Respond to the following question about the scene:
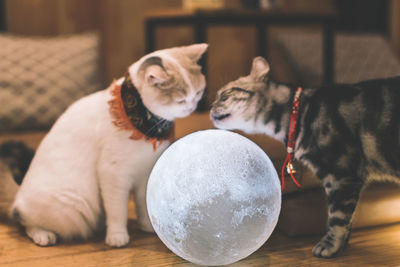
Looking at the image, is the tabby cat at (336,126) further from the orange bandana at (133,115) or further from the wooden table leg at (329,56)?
the wooden table leg at (329,56)

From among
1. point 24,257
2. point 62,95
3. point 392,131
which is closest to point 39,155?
point 24,257

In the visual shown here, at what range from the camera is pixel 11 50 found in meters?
1.95

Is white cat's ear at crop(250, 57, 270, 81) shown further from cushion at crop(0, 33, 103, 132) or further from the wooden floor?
cushion at crop(0, 33, 103, 132)

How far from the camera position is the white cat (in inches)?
48.7

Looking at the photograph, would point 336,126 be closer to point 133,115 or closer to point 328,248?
point 328,248

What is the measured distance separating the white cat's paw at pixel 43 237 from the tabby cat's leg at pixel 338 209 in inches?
30.7

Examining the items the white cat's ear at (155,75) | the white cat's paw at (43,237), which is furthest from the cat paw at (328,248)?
the white cat's paw at (43,237)

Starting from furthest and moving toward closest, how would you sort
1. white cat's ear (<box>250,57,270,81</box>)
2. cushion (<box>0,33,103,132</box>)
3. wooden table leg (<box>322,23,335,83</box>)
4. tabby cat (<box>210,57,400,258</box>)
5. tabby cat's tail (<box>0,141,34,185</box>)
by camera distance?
wooden table leg (<box>322,23,335,83</box>)
cushion (<box>0,33,103,132</box>)
tabby cat's tail (<box>0,141,34,185</box>)
white cat's ear (<box>250,57,270,81</box>)
tabby cat (<box>210,57,400,258</box>)

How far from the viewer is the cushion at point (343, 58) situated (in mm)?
2541

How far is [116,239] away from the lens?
1.27 m

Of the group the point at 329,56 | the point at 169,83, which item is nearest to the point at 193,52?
the point at 169,83

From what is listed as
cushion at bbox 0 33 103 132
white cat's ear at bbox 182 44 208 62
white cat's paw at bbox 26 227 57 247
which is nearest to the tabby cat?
white cat's ear at bbox 182 44 208 62

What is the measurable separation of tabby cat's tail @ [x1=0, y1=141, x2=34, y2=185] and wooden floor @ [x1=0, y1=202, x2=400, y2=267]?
0.20m

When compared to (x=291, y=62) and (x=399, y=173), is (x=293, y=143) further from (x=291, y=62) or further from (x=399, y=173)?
(x=291, y=62)
